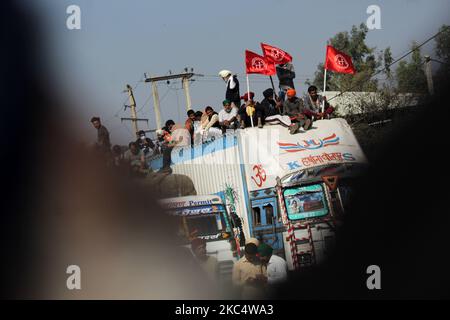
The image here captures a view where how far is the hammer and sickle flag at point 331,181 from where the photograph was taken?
9391mm

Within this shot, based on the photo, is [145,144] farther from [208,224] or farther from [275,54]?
[275,54]

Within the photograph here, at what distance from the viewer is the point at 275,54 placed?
11891mm

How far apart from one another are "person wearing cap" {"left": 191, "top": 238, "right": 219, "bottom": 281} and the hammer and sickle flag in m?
2.13

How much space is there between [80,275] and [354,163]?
4.56 meters

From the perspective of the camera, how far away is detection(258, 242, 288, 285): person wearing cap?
7285 millimetres

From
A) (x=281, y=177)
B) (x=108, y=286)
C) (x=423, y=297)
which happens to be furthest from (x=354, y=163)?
(x=108, y=286)

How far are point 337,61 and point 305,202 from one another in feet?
11.5

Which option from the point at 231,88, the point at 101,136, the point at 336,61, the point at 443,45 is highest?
the point at 336,61

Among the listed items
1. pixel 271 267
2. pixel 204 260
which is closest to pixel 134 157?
pixel 204 260

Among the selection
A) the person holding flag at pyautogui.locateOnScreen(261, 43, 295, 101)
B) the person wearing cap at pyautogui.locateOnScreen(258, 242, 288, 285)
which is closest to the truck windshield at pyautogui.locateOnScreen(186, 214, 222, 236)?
the person wearing cap at pyautogui.locateOnScreen(258, 242, 288, 285)

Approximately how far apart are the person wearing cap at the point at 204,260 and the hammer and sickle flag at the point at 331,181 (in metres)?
2.13

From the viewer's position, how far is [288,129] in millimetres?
10328

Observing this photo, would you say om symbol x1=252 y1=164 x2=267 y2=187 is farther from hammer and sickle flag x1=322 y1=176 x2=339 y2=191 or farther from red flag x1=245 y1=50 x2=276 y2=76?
red flag x1=245 y1=50 x2=276 y2=76
